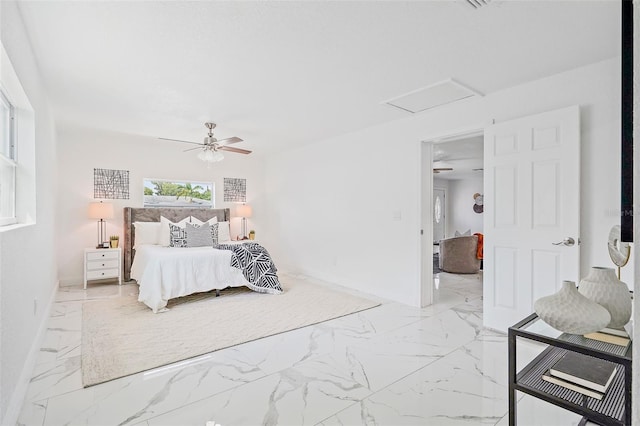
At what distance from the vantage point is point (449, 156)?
6.78 metres

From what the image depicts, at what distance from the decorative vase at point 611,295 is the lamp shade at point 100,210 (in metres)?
5.76

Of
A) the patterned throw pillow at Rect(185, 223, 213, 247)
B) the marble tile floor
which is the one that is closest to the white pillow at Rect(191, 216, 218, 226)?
the patterned throw pillow at Rect(185, 223, 213, 247)

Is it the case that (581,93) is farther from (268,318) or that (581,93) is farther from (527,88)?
(268,318)

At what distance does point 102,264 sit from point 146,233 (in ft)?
2.44

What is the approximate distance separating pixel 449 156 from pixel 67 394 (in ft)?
22.2

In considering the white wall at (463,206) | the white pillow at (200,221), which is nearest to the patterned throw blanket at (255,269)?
the white pillow at (200,221)

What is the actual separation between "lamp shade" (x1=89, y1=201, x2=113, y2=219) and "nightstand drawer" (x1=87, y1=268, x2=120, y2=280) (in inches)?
32.2

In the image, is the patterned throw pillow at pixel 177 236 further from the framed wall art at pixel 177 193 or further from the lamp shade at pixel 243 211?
the lamp shade at pixel 243 211

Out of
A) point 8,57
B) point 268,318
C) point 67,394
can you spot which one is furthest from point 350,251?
point 8,57

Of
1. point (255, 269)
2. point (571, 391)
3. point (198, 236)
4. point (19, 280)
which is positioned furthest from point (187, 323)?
point (571, 391)

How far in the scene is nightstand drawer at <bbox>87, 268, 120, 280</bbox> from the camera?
4886mm

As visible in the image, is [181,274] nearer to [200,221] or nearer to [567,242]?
[200,221]

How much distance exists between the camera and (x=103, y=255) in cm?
500

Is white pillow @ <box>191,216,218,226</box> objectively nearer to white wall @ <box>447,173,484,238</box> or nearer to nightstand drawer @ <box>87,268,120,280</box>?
nightstand drawer @ <box>87,268,120,280</box>
